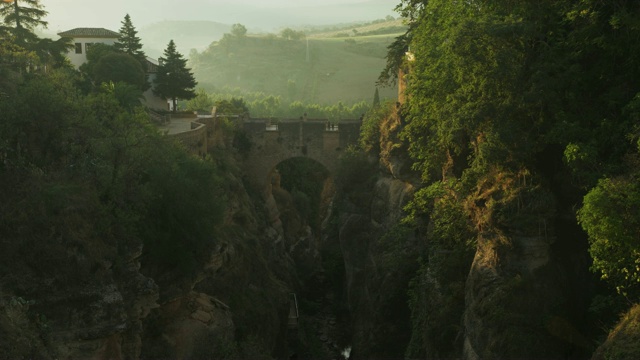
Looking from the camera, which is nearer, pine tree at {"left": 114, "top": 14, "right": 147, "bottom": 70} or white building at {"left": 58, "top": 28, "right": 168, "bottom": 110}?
pine tree at {"left": 114, "top": 14, "right": 147, "bottom": 70}

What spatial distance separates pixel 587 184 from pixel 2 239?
1480 centimetres

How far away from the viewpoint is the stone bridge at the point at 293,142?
46.1 m

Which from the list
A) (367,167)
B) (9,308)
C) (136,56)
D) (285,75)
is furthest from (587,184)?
(285,75)

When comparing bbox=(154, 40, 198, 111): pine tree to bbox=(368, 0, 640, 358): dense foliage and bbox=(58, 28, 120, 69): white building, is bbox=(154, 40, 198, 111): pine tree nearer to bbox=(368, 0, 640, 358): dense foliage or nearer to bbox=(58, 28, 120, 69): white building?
bbox=(58, 28, 120, 69): white building

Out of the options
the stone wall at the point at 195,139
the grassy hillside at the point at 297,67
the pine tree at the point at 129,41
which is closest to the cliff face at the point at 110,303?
the stone wall at the point at 195,139

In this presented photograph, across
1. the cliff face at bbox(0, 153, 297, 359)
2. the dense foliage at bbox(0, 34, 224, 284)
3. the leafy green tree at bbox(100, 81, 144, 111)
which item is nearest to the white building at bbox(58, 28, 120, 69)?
the leafy green tree at bbox(100, 81, 144, 111)

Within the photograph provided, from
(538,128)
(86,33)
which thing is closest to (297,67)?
(86,33)

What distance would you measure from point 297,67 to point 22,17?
112924 mm

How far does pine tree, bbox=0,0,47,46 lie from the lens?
1229 inches

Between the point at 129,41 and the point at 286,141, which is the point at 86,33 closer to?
the point at 129,41

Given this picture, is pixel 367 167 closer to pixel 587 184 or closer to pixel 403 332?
pixel 403 332

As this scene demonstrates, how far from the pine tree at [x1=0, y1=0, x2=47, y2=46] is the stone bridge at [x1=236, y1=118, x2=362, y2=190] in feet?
56.1

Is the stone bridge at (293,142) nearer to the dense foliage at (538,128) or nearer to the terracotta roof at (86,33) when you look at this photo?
the terracotta roof at (86,33)

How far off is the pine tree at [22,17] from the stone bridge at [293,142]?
17109 millimetres
